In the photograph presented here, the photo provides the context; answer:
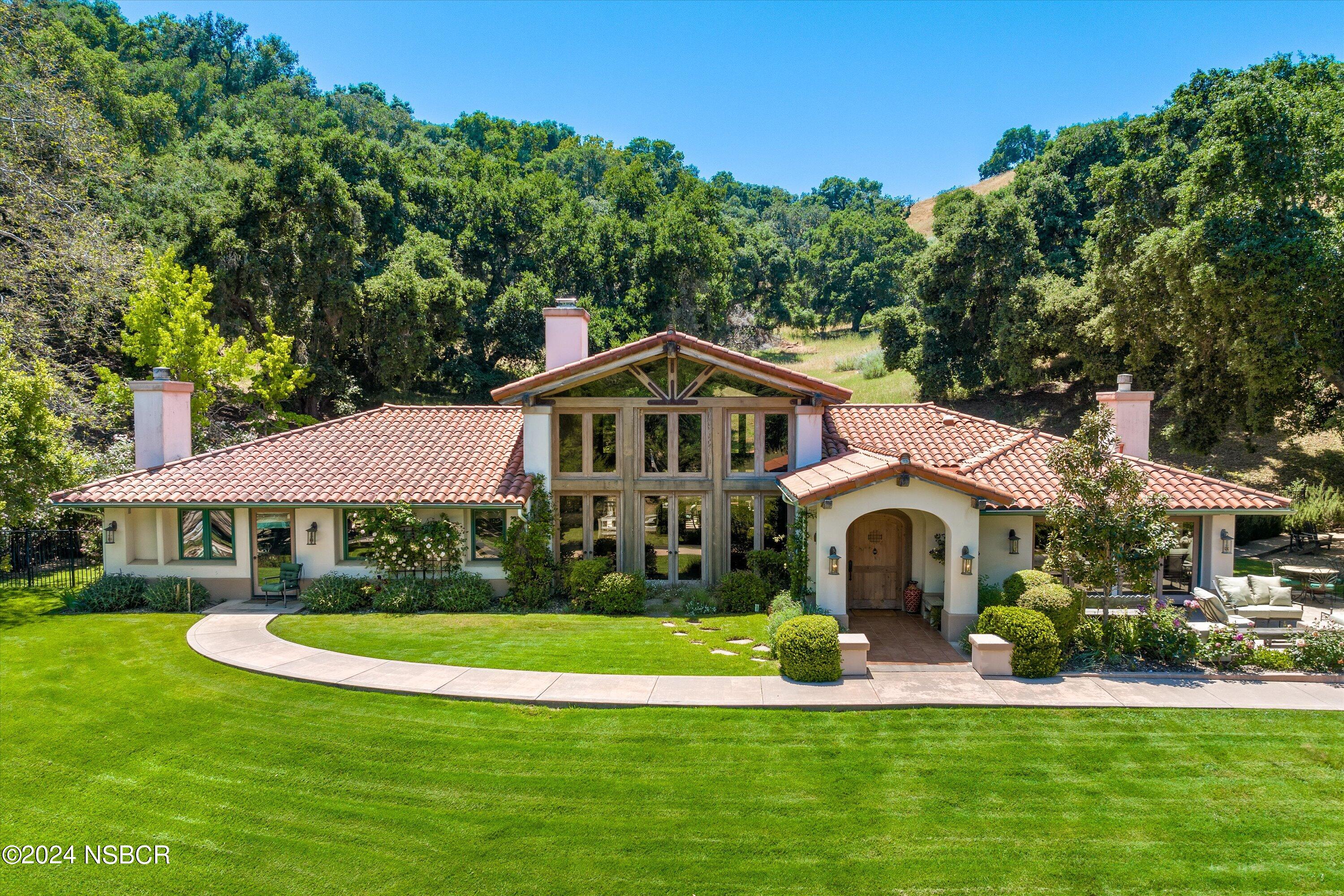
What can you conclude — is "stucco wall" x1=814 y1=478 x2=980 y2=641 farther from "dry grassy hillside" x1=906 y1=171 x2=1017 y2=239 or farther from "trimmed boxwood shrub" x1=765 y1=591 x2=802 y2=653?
"dry grassy hillside" x1=906 y1=171 x2=1017 y2=239

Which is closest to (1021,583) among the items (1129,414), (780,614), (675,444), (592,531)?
(780,614)

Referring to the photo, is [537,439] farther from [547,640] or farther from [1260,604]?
[1260,604]

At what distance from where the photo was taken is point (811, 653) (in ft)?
39.1

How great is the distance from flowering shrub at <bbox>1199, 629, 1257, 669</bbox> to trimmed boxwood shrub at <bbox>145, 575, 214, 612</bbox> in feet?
67.2

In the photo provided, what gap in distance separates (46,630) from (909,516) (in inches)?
725

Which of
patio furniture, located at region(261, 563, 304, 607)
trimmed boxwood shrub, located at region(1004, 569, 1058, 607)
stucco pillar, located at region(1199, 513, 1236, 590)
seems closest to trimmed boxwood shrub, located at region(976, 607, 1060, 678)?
trimmed boxwood shrub, located at region(1004, 569, 1058, 607)

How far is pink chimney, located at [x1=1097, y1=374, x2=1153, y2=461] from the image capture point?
56.3 ft

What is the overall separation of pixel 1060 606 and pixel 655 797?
826 cm

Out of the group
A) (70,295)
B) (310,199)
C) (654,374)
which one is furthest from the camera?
(310,199)

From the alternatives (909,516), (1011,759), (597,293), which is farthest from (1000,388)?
(1011,759)

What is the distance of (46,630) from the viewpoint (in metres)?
15.1

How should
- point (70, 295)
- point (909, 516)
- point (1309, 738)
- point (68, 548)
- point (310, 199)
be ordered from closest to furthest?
point (1309, 738) < point (909, 516) < point (68, 548) < point (70, 295) < point (310, 199)

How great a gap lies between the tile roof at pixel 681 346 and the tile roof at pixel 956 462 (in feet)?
5.44

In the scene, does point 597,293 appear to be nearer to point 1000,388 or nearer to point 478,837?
point 1000,388
